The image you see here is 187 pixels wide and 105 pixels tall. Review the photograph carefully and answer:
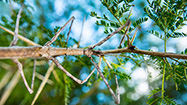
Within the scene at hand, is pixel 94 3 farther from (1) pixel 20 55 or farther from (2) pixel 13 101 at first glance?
(2) pixel 13 101

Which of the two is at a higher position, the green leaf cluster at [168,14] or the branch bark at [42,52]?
the green leaf cluster at [168,14]

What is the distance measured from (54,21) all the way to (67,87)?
31.8 inches

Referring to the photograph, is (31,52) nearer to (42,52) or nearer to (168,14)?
(42,52)

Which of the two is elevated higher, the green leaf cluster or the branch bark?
the green leaf cluster

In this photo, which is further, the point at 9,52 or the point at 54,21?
the point at 54,21

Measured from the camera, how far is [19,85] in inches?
61.6

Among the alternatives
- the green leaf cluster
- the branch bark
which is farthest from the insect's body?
the green leaf cluster

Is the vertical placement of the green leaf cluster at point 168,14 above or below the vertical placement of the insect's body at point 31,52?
above

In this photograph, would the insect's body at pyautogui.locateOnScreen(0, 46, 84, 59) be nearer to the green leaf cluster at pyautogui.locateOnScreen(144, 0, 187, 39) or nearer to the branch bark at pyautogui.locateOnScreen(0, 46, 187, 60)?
the branch bark at pyautogui.locateOnScreen(0, 46, 187, 60)

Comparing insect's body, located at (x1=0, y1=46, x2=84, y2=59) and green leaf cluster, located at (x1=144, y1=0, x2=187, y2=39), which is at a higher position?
green leaf cluster, located at (x1=144, y1=0, x2=187, y2=39)

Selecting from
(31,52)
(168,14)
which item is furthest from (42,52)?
(168,14)

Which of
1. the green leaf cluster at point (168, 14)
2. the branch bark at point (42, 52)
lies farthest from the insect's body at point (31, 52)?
the green leaf cluster at point (168, 14)

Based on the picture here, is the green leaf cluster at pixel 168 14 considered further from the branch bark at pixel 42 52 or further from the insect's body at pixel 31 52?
the insect's body at pixel 31 52

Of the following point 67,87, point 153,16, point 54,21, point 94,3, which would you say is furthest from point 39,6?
point 153,16
